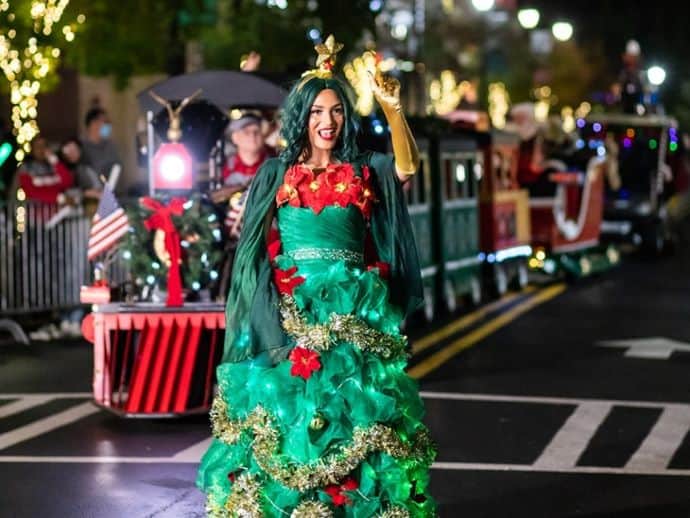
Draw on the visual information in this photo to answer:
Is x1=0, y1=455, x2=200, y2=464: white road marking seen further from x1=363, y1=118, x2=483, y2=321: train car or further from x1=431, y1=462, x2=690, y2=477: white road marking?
x1=363, y1=118, x2=483, y2=321: train car

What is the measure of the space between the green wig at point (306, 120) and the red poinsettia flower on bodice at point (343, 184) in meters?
0.11

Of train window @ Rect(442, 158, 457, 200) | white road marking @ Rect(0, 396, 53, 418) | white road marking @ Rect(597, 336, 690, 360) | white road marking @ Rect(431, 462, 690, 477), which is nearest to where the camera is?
white road marking @ Rect(431, 462, 690, 477)

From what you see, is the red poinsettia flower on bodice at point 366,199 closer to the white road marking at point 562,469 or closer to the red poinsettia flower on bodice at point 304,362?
the red poinsettia flower on bodice at point 304,362

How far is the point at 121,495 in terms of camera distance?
974 centimetres

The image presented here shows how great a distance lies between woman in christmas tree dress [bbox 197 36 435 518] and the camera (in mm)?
7684

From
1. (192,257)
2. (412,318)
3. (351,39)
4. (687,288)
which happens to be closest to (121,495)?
(192,257)

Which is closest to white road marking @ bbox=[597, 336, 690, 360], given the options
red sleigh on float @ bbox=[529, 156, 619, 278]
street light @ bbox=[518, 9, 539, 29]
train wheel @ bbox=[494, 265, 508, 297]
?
train wheel @ bbox=[494, 265, 508, 297]

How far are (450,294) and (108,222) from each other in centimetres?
743

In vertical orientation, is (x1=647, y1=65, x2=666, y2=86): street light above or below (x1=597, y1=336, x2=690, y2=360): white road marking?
above

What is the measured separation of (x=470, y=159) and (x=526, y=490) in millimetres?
11311

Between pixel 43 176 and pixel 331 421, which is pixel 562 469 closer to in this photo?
pixel 331 421

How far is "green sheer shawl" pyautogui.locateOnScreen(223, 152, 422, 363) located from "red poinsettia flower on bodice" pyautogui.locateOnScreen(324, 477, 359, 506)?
0.74 metres

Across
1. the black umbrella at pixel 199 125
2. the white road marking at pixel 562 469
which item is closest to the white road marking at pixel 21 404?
the black umbrella at pixel 199 125

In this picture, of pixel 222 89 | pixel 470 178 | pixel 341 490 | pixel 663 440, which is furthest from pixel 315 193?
pixel 470 178
